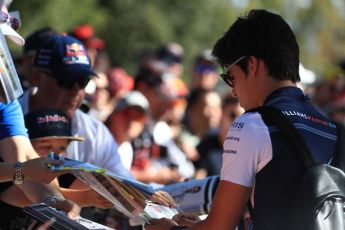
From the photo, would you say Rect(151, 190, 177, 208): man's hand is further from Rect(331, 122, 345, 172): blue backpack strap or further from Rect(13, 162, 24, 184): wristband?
Rect(331, 122, 345, 172): blue backpack strap

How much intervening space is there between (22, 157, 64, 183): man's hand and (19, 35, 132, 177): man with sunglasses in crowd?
1621 mm

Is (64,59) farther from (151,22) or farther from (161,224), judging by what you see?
(151,22)

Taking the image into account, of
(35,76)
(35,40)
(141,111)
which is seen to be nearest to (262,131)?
(35,76)

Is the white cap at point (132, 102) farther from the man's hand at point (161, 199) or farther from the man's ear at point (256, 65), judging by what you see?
the man's ear at point (256, 65)

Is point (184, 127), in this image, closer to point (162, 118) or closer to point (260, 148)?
point (162, 118)

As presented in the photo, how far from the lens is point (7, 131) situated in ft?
13.6

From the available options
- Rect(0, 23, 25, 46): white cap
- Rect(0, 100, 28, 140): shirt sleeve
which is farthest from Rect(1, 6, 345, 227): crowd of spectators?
Rect(0, 23, 25, 46): white cap

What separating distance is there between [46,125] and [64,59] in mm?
832

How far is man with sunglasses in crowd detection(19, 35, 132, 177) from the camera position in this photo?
528 cm

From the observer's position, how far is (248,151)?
11.3 feet

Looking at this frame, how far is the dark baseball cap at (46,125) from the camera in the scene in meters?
4.59

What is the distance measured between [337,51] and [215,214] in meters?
32.8

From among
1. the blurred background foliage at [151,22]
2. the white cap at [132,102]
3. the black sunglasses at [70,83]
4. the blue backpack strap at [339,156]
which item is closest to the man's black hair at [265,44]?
the blue backpack strap at [339,156]

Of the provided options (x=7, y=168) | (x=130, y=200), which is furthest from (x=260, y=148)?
(x=7, y=168)
